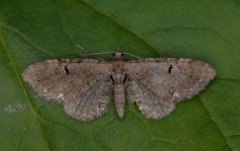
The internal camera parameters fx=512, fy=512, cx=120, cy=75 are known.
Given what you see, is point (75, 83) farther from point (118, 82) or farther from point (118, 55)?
point (118, 55)

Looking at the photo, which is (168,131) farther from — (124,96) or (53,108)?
(53,108)

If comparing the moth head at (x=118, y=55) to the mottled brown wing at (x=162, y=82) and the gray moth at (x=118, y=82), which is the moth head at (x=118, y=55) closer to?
the gray moth at (x=118, y=82)

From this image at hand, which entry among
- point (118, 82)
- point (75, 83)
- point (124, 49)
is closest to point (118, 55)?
point (124, 49)

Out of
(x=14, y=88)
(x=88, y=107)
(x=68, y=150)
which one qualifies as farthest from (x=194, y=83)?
(x=14, y=88)

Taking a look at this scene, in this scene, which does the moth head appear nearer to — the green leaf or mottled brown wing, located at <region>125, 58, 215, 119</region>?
the green leaf

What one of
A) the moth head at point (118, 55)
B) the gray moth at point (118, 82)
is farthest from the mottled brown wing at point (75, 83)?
the moth head at point (118, 55)

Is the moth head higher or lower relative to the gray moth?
higher

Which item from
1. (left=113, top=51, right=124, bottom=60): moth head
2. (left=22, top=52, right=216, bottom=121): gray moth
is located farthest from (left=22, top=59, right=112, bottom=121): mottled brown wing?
(left=113, top=51, right=124, bottom=60): moth head
